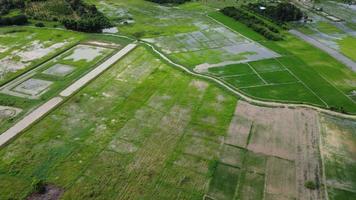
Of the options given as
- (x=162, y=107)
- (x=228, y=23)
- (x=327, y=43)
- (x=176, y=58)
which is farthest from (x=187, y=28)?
(x=162, y=107)

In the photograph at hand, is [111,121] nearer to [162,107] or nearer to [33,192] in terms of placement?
[162,107]

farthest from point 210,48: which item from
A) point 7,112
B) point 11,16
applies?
point 11,16

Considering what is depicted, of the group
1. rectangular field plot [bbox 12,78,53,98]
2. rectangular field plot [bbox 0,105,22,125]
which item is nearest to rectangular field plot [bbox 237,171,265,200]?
rectangular field plot [bbox 0,105,22,125]

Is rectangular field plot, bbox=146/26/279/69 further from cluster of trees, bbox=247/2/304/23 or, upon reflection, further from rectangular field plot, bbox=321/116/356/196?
rectangular field plot, bbox=321/116/356/196

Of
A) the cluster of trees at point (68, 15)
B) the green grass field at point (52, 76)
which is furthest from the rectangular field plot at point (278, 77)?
the cluster of trees at point (68, 15)

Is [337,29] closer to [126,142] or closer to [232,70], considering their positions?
[232,70]

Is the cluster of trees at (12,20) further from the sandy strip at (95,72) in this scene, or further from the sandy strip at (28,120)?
the sandy strip at (28,120)

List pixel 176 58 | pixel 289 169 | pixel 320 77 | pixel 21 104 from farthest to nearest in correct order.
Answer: pixel 176 58, pixel 320 77, pixel 21 104, pixel 289 169
